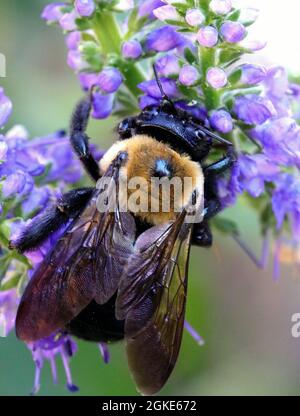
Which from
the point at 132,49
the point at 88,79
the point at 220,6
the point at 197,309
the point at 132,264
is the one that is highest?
the point at 220,6

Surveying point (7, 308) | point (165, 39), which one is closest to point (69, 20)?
point (165, 39)

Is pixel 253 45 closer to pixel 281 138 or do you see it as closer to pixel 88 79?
pixel 281 138

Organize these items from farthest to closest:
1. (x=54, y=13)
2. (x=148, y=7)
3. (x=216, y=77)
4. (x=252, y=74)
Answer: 1. (x=54, y=13)
2. (x=148, y=7)
3. (x=252, y=74)
4. (x=216, y=77)

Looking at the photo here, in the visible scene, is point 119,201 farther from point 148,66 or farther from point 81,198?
point 148,66

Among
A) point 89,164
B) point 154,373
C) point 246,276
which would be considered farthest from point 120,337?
point 246,276

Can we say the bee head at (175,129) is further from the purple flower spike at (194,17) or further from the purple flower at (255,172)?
the purple flower spike at (194,17)

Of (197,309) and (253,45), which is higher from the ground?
(253,45)

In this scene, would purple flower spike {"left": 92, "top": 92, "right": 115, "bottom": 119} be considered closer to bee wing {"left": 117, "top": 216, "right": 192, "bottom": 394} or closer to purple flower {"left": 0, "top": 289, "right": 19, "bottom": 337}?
bee wing {"left": 117, "top": 216, "right": 192, "bottom": 394}
